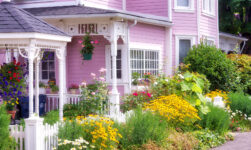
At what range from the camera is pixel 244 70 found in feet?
59.6

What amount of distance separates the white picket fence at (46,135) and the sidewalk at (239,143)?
4280mm

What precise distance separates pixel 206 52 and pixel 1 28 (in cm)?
1012

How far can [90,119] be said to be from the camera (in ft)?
29.2

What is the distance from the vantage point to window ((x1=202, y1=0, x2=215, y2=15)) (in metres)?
19.2

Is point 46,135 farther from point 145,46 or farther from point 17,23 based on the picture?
point 145,46

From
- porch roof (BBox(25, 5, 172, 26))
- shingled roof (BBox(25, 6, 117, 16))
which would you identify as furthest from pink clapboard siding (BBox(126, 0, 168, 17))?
shingled roof (BBox(25, 6, 117, 16))

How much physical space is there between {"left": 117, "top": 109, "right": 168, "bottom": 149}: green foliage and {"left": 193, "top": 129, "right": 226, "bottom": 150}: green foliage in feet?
5.02

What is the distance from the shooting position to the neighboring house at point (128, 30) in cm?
1330

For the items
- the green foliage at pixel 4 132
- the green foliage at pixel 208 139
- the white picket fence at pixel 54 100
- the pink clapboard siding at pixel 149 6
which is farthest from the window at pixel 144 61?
the green foliage at pixel 4 132

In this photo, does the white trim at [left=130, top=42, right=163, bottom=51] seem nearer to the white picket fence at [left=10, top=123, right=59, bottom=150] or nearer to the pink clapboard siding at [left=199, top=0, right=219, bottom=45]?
the pink clapboard siding at [left=199, top=0, right=219, bottom=45]

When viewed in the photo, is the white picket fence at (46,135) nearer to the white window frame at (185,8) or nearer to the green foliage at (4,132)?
the green foliage at (4,132)

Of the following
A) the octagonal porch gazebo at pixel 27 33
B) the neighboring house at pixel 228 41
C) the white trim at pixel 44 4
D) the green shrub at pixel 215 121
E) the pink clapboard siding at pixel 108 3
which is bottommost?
the green shrub at pixel 215 121

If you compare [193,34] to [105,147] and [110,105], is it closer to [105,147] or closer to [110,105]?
[110,105]

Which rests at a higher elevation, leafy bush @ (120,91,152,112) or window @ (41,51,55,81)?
window @ (41,51,55,81)
